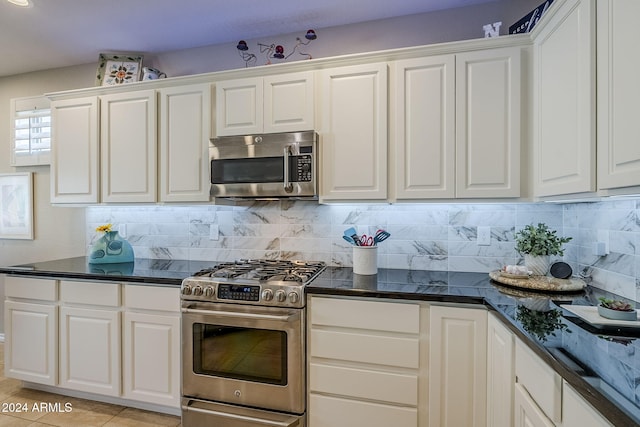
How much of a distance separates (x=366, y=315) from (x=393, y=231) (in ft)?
2.54

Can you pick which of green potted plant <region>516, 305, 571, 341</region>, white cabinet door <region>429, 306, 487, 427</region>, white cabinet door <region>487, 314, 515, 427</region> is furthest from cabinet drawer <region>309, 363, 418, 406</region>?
green potted plant <region>516, 305, 571, 341</region>

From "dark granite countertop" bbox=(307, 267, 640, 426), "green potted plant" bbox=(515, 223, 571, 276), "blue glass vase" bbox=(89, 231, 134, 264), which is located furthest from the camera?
"blue glass vase" bbox=(89, 231, 134, 264)

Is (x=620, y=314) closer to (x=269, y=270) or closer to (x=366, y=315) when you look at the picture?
(x=366, y=315)

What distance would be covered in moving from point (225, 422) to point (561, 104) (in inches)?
94.7

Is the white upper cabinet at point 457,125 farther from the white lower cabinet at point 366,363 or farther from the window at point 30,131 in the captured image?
the window at point 30,131

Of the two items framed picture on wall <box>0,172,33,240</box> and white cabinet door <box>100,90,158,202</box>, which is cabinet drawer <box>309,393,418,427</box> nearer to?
white cabinet door <box>100,90,158,202</box>

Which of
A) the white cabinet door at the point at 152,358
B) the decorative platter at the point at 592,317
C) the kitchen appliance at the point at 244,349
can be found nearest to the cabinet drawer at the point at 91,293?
the white cabinet door at the point at 152,358

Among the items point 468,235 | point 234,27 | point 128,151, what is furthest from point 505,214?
point 128,151

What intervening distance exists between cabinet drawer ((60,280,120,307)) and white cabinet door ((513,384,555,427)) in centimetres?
228

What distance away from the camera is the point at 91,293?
7.44 feet

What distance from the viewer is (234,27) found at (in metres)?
2.51

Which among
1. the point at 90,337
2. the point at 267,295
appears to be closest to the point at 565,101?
the point at 267,295

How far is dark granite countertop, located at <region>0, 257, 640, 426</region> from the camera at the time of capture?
78 cm

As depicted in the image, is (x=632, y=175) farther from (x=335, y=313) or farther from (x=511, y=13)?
(x=511, y=13)
